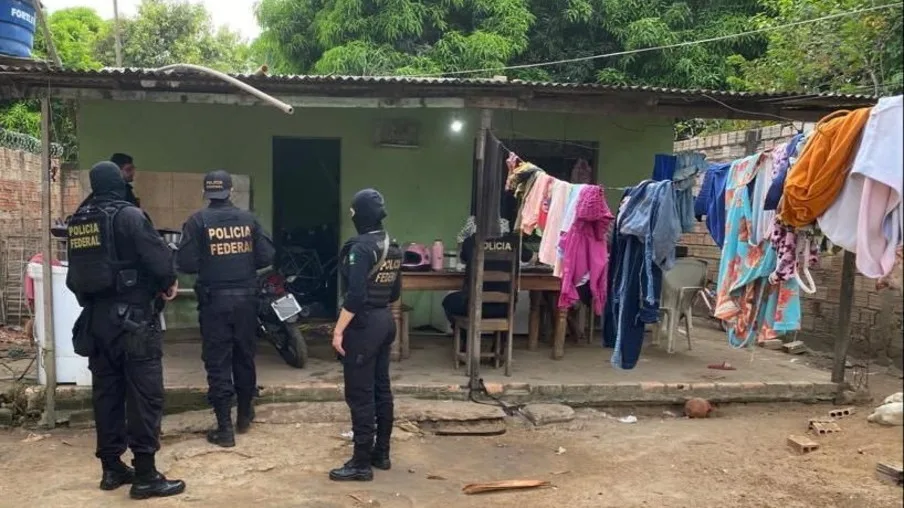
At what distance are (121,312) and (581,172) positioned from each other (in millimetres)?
5716

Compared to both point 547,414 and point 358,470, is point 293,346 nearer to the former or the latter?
point 358,470

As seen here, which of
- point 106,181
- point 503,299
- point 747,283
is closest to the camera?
point 106,181

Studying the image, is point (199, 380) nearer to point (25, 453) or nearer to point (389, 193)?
point (25, 453)

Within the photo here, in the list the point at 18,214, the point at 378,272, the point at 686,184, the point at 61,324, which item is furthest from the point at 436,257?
the point at 18,214

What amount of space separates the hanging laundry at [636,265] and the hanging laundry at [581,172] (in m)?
3.12

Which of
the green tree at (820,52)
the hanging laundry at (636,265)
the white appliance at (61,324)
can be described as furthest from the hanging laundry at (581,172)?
the white appliance at (61,324)

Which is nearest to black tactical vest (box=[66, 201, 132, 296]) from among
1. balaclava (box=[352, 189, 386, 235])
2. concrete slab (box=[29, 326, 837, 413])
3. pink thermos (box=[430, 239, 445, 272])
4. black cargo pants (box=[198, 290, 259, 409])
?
black cargo pants (box=[198, 290, 259, 409])

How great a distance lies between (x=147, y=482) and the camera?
13.2ft

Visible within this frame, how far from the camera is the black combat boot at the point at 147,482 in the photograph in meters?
4.01

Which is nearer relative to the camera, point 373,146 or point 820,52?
point 373,146

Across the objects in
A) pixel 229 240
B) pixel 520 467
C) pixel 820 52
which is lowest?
pixel 520 467

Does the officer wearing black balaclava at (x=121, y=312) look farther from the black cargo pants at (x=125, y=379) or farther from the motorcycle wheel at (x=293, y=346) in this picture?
the motorcycle wheel at (x=293, y=346)

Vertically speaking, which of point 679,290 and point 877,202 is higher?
point 877,202

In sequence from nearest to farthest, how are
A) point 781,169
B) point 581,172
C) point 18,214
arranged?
point 781,169 → point 581,172 → point 18,214
